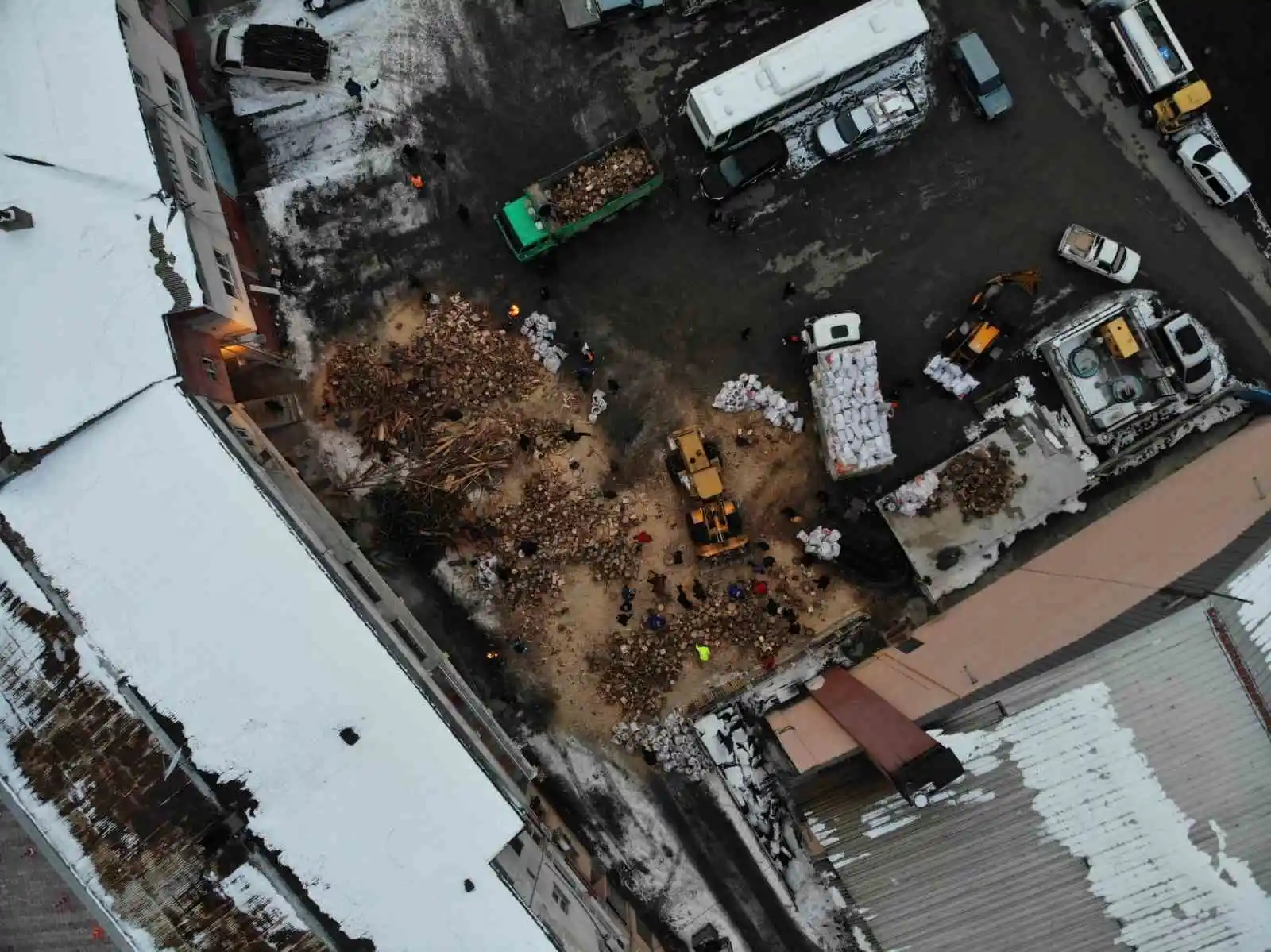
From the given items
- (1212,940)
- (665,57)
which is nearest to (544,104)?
(665,57)

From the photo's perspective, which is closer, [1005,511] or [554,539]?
[1005,511]

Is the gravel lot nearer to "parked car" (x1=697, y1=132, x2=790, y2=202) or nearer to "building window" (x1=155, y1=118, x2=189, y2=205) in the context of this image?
"parked car" (x1=697, y1=132, x2=790, y2=202)

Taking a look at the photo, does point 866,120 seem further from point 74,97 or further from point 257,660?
point 257,660

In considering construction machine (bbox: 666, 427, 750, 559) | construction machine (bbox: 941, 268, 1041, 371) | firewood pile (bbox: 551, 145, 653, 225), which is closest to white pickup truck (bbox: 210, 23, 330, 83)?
firewood pile (bbox: 551, 145, 653, 225)

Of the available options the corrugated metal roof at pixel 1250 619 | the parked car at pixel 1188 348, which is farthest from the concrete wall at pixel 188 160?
the corrugated metal roof at pixel 1250 619

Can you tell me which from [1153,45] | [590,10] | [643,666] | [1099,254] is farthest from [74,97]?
[1153,45]

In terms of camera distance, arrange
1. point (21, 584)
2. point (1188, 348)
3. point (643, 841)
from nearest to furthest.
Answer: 1. point (21, 584)
2. point (1188, 348)
3. point (643, 841)

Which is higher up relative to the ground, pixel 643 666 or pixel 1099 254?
pixel 1099 254

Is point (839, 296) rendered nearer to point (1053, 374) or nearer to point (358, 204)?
point (1053, 374)
